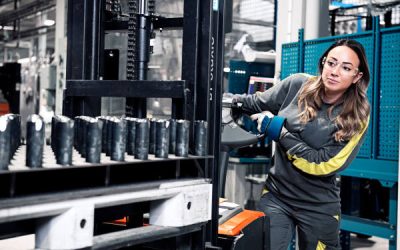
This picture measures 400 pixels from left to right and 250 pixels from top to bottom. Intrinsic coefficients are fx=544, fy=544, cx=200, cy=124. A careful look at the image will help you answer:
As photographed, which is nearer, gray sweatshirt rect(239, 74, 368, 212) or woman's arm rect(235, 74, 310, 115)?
gray sweatshirt rect(239, 74, 368, 212)

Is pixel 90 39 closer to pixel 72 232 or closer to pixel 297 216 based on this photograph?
pixel 72 232

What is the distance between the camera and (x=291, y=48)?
5.53m

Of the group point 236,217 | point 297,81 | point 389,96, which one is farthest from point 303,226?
point 389,96

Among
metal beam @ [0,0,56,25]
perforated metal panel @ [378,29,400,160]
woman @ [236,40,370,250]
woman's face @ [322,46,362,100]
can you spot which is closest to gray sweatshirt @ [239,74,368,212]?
woman @ [236,40,370,250]

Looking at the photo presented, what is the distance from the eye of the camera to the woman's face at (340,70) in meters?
3.10

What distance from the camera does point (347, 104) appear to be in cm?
312

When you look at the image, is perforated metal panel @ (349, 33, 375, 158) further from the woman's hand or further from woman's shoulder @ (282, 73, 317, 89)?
the woman's hand

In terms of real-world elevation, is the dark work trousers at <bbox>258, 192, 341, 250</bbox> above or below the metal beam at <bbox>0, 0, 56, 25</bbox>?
below

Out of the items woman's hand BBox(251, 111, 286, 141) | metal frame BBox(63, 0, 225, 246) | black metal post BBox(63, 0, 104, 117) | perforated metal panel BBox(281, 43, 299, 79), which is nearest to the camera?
metal frame BBox(63, 0, 225, 246)

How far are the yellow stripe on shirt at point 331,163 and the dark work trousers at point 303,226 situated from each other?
0.85ft

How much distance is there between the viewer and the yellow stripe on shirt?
3.09 metres

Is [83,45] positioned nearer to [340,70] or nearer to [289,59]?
[340,70]

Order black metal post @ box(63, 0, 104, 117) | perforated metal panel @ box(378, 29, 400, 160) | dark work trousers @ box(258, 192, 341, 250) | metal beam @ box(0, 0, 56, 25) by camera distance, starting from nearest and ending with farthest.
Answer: black metal post @ box(63, 0, 104, 117) → dark work trousers @ box(258, 192, 341, 250) → perforated metal panel @ box(378, 29, 400, 160) → metal beam @ box(0, 0, 56, 25)

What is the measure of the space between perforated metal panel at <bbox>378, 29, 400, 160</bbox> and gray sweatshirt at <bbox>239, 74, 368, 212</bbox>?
4.47 ft
